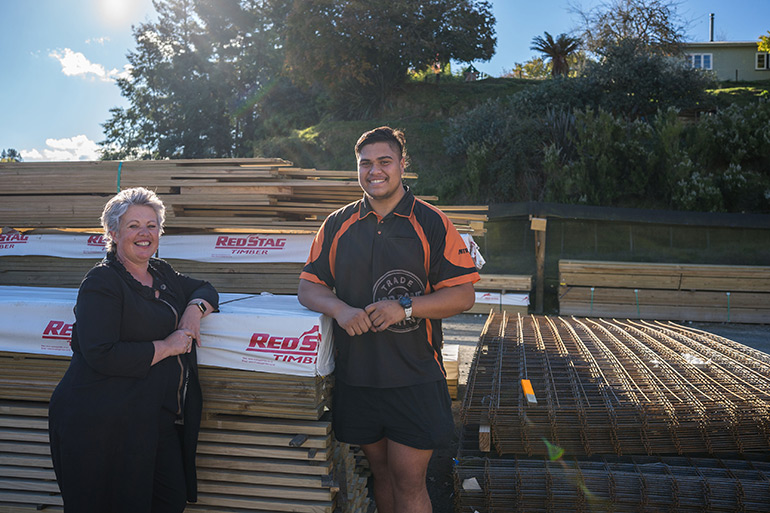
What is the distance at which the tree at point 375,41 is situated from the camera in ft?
79.0

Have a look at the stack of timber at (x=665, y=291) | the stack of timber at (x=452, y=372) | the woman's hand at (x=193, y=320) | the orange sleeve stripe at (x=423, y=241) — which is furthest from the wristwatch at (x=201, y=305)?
the stack of timber at (x=665, y=291)

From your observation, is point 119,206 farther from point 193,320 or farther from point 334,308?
point 334,308

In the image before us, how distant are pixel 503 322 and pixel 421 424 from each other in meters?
4.19

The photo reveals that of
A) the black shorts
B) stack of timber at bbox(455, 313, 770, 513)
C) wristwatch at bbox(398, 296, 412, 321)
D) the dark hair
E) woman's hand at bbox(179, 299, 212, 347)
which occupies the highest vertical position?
the dark hair

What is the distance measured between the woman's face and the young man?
2.89ft

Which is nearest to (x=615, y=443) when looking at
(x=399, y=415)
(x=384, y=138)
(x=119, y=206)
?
(x=399, y=415)

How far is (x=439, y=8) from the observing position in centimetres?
2481

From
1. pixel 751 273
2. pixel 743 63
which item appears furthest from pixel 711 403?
pixel 743 63

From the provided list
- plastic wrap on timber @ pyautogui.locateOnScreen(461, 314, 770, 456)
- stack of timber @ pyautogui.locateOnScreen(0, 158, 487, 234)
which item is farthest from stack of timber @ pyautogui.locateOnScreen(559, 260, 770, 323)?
stack of timber @ pyautogui.locateOnScreen(0, 158, 487, 234)

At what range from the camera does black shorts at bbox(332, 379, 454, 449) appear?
271 centimetres

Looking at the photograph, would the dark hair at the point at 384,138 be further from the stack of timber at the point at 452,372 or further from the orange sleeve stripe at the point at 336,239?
the stack of timber at the point at 452,372

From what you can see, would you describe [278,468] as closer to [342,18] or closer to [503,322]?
[503,322]

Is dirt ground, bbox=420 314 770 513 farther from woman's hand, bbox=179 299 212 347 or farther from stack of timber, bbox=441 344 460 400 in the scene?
woman's hand, bbox=179 299 212 347

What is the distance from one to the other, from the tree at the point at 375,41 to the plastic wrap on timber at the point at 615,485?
22.9 m
